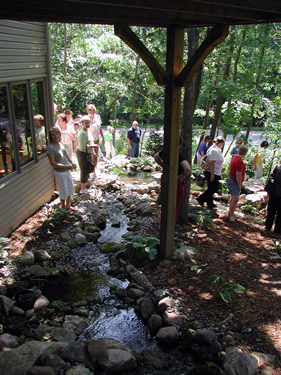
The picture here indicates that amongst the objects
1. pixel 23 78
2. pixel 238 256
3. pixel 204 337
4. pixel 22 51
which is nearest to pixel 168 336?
pixel 204 337

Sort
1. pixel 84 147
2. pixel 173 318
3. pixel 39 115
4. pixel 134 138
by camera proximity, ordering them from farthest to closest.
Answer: pixel 134 138 → pixel 84 147 → pixel 39 115 → pixel 173 318

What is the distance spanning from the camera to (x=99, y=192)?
27.1ft

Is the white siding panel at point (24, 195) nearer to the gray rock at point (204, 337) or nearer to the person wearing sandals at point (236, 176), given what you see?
the gray rock at point (204, 337)

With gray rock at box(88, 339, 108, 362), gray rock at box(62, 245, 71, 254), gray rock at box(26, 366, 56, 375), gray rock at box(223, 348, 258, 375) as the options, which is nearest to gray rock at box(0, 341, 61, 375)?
gray rock at box(26, 366, 56, 375)

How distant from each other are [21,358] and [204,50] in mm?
3972

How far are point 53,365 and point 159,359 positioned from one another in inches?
42.9

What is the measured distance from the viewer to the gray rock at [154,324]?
3.81m

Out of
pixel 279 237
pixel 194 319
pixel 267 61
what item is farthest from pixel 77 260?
pixel 267 61

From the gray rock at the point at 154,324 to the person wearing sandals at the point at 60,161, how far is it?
345cm

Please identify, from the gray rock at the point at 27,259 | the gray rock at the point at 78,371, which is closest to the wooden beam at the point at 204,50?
the gray rock at the point at 27,259

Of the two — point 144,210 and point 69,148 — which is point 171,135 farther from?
point 69,148

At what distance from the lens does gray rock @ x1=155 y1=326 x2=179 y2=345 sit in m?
3.60

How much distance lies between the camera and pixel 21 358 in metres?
3.01

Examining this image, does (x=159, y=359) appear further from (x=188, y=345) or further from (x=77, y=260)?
(x=77, y=260)
